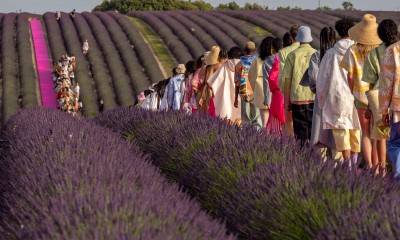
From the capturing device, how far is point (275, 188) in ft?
17.0

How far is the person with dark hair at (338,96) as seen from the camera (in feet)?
33.0

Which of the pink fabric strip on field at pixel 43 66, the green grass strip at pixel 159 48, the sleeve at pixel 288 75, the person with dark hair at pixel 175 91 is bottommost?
the green grass strip at pixel 159 48

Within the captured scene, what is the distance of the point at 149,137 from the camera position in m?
9.53

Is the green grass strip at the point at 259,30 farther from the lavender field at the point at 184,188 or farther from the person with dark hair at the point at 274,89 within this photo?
the lavender field at the point at 184,188

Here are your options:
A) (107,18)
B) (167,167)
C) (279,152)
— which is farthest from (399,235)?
(107,18)

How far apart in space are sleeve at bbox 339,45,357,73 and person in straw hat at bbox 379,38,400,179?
4.72ft

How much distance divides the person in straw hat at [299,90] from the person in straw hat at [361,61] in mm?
1525

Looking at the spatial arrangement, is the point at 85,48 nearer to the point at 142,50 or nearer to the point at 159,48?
the point at 142,50

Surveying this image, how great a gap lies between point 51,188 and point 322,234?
1.51 meters

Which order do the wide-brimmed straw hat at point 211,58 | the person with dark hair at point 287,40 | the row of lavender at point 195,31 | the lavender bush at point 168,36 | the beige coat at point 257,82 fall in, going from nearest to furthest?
the person with dark hair at point 287,40 → the beige coat at point 257,82 → the wide-brimmed straw hat at point 211,58 → the lavender bush at point 168,36 → the row of lavender at point 195,31

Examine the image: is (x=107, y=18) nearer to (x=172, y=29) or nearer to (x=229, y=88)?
(x=172, y=29)

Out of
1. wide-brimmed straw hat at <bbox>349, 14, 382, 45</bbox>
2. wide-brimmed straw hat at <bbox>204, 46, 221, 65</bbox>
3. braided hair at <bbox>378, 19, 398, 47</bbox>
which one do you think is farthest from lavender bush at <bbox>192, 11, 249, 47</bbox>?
braided hair at <bbox>378, 19, 398, 47</bbox>

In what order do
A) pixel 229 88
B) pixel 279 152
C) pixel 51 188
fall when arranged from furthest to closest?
pixel 229 88
pixel 279 152
pixel 51 188

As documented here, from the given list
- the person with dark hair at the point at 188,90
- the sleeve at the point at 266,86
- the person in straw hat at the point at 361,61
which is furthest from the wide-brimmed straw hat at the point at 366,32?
the person with dark hair at the point at 188,90
